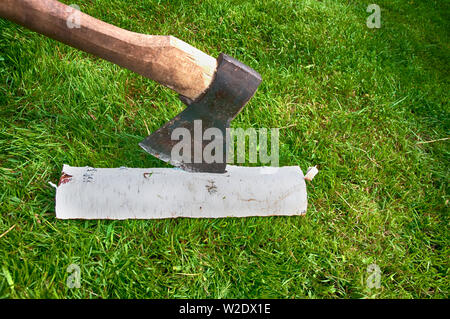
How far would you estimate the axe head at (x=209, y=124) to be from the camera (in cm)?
180

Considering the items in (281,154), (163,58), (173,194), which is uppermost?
(163,58)

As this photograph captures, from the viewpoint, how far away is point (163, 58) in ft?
5.82

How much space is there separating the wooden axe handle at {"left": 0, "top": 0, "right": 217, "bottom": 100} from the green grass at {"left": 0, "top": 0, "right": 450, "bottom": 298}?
2.90 ft

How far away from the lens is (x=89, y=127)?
2.61 m

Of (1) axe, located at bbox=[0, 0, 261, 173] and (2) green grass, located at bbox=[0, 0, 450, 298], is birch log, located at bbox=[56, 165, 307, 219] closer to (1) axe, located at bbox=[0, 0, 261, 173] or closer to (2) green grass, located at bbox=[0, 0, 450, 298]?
(2) green grass, located at bbox=[0, 0, 450, 298]

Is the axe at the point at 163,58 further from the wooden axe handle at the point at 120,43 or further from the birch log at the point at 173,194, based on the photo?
the birch log at the point at 173,194

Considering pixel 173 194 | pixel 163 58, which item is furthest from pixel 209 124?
pixel 173 194

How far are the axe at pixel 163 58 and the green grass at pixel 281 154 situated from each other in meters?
0.81

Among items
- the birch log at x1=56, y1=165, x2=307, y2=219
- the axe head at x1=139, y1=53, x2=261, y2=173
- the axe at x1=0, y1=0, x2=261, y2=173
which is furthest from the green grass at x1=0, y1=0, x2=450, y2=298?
the axe at x1=0, y1=0, x2=261, y2=173

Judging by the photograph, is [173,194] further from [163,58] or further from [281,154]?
[281,154]

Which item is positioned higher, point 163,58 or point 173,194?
point 163,58

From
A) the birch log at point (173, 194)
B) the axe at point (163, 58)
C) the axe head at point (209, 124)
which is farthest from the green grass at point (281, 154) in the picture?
the axe at point (163, 58)

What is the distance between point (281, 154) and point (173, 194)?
977mm
